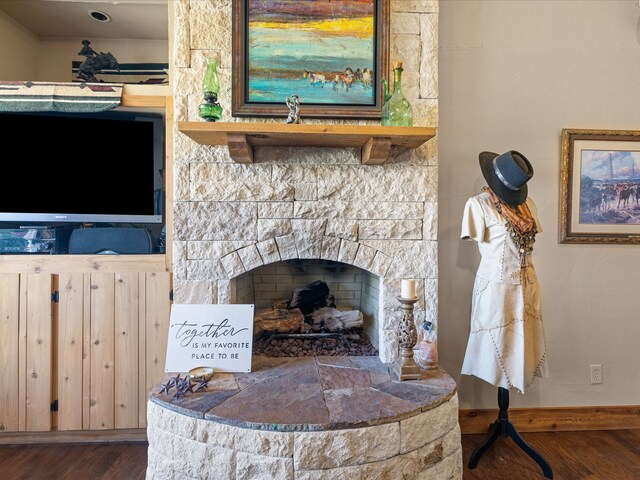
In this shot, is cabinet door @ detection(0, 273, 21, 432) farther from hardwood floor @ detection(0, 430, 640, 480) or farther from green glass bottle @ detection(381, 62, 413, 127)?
green glass bottle @ detection(381, 62, 413, 127)

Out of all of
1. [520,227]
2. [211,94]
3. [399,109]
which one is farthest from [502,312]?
[211,94]

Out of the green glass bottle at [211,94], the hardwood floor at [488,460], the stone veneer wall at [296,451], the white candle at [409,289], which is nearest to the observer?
the stone veneer wall at [296,451]

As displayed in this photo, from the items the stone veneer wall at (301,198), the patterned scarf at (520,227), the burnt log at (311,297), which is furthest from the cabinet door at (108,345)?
the patterned scarf at (520,227)

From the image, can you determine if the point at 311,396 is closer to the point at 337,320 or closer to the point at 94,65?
the point at 337,320

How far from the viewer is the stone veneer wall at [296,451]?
133cm

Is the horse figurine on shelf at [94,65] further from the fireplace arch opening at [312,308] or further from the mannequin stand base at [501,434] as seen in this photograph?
the mannequin stand base at [501,434]

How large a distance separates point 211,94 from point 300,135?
46cm

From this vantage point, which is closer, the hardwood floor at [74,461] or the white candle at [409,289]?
the white candle at [409,289]

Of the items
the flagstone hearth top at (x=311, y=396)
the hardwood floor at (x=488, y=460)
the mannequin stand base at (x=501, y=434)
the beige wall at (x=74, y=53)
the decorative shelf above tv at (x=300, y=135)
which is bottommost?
the hardwood floor at (x=488, y=460)

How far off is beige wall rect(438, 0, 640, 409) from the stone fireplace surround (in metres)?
0.37

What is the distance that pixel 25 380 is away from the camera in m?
2.04

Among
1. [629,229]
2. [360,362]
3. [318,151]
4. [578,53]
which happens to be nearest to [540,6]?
[578,53]

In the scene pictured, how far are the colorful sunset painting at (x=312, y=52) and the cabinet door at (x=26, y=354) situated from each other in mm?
1582

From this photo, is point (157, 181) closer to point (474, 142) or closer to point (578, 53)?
point (474, 142)
